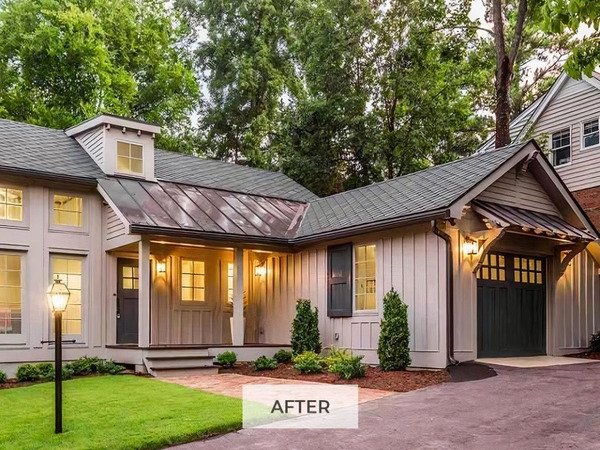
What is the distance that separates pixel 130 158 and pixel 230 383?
6.26 meters

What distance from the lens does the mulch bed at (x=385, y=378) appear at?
979cm

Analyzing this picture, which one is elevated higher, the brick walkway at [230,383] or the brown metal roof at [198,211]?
the brown metal roof at [198,211]

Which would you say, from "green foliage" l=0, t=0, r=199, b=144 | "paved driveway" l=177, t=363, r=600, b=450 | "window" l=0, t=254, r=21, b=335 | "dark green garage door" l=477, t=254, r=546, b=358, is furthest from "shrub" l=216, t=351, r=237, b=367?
"green foliage" l=0, t=0, r=199, b=144

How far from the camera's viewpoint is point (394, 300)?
11.2 m

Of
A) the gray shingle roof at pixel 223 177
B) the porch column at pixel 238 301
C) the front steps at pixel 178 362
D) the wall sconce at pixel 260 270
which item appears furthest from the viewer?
the gray shingle roof at pixel 223 177

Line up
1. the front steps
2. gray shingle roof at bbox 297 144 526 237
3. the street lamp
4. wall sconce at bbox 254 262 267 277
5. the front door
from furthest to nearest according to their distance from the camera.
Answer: wall sconce at bbox 254 262 267 277 → the front door → the front steps → gray shingle roof at bbox 297 144 526 237 → the street lamp

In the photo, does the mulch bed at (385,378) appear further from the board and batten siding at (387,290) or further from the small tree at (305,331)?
the small tree at (305,331)

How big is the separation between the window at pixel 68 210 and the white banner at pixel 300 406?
18.7ft

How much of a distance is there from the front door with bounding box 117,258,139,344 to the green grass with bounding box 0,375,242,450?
372 centimetres

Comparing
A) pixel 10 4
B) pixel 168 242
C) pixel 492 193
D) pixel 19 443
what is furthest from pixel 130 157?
pixel 10 4

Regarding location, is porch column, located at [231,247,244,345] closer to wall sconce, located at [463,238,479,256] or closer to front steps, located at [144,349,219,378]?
front steps, located at [144,349,219,378]

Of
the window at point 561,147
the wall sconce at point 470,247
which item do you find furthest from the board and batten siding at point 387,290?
the window at point 561,147

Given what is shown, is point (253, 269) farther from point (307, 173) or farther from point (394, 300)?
point (307, 173)

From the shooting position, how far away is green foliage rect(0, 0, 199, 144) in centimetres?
2600
